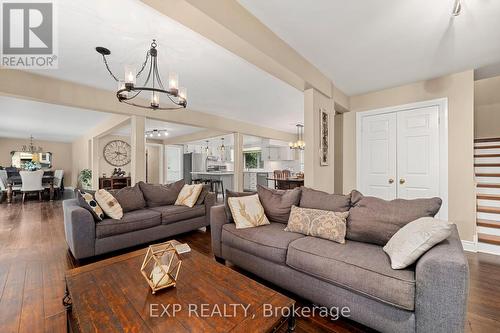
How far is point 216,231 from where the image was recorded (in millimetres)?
2502

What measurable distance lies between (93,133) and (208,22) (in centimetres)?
693

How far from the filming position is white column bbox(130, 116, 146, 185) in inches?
166

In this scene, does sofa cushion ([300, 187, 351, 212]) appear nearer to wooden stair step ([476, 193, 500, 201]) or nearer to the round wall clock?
wooden stair step ([476, 193, 500, 201])

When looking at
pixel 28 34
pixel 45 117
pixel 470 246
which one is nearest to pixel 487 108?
pixel 470 246

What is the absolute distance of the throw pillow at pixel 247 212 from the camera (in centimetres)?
237

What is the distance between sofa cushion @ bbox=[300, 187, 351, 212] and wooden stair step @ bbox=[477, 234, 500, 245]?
2.40 meters

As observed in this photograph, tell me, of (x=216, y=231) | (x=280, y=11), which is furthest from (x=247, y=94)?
(x=216, y=231)

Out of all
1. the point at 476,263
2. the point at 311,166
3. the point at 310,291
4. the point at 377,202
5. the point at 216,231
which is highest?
the point at 311,166

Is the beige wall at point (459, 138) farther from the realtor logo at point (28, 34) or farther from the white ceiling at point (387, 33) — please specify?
the realtor logo at point (28, 34)

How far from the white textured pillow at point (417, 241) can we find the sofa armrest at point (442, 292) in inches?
2.8

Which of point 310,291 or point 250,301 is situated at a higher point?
point 250,301

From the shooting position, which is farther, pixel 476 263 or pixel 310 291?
pixel 476 263

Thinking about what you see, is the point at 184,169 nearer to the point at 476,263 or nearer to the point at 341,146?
the point at 341,146

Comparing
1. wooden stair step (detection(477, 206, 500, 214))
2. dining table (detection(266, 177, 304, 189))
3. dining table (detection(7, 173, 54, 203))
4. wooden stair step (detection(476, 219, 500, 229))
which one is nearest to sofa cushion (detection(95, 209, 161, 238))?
dining table (detection(266, 177, 304, 189))
